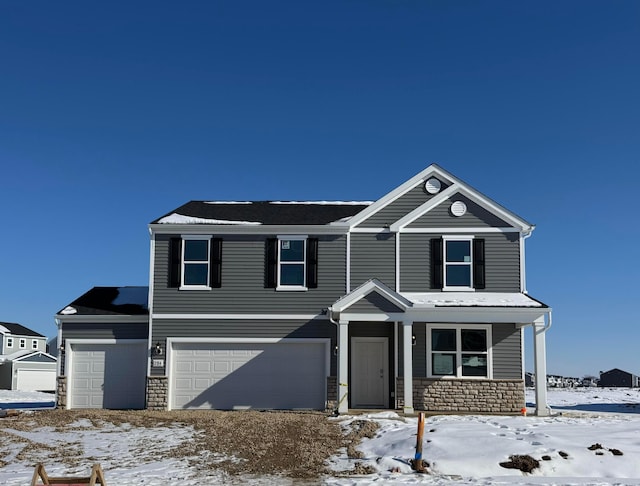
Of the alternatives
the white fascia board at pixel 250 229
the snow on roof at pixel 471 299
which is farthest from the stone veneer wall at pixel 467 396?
the white fascia board at pixel 250 229

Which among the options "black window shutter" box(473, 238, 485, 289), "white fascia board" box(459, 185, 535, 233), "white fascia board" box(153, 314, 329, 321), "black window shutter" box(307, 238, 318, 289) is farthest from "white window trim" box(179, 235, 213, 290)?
"black window shutter" box(473, 238, 485, 289)

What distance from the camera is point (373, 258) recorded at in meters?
20.8

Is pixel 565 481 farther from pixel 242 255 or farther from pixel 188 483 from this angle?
pixel 242 255

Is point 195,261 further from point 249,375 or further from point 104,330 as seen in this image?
point 249,375

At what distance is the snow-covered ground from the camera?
1124cm

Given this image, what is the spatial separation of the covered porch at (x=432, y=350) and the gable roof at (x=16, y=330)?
139ft

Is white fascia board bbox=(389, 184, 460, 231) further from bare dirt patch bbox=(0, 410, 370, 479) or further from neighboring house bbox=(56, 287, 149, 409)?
neighboring house bbox=(56, 287, 149, 409)

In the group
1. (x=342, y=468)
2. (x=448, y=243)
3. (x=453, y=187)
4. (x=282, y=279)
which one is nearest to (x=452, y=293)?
(x=448, y=243)

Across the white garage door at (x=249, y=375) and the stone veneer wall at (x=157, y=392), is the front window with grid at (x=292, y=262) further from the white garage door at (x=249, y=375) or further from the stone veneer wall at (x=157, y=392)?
the stone veneer wall at (x=157, y=392)

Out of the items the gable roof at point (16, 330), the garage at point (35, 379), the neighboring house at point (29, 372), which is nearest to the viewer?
the neighboring house at point (29, 372)

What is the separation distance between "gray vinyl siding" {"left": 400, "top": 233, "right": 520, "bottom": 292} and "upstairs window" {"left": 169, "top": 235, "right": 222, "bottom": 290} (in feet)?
18.2

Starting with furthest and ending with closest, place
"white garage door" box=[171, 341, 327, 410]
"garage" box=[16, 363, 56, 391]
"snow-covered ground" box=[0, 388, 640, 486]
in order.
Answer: "garage" box=[16, 363, 56, 391], "white garage door" box=[171, 341, 327, 410], "snow-covered ground" box=[0, 388, 640, 486]

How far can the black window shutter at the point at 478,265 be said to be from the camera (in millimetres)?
20367

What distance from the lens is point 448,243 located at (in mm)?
20688
